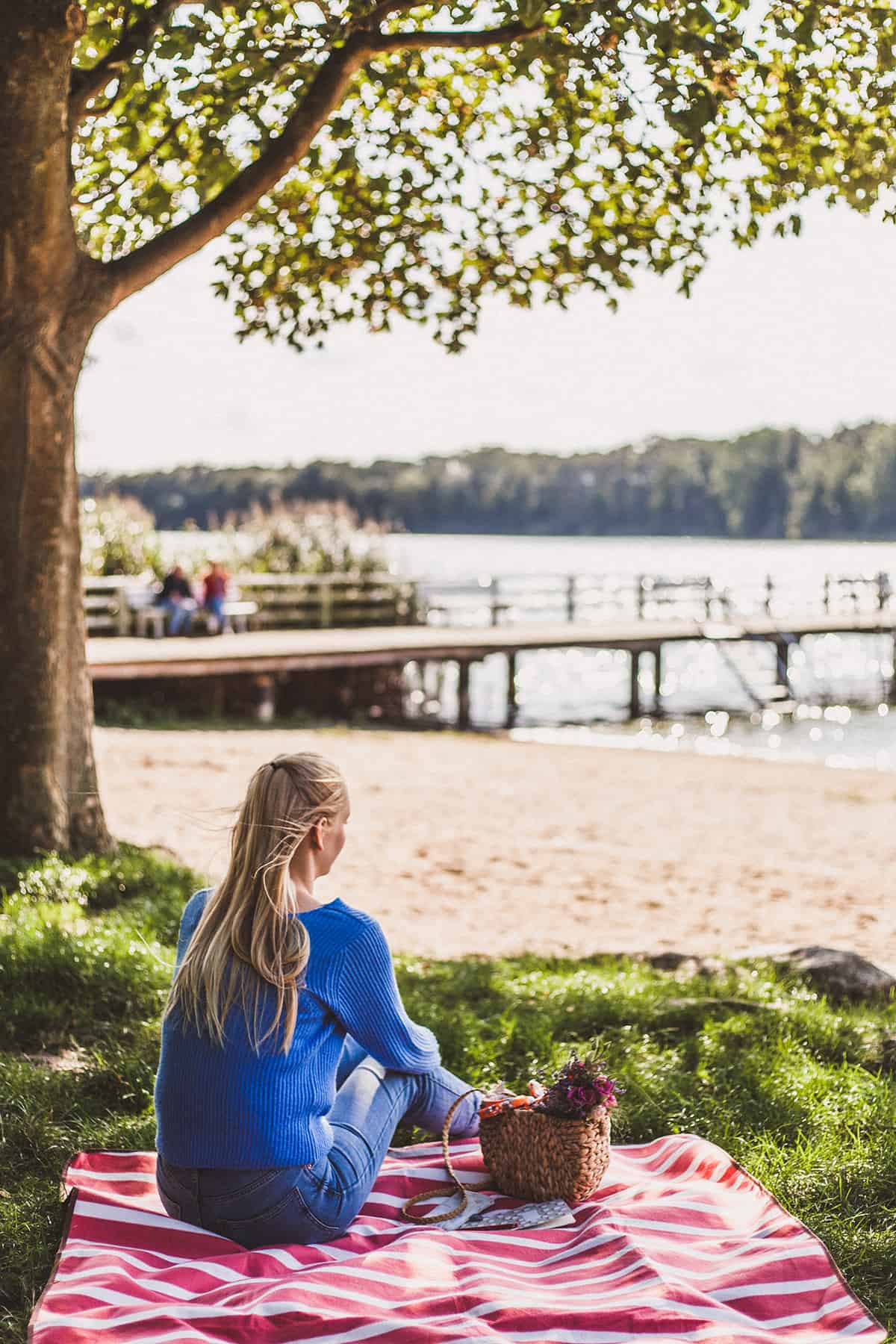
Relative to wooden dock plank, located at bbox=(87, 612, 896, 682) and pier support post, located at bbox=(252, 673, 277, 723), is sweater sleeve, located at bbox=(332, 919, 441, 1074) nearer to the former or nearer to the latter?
wooden dock plank, located at bbox=(87, 612, 896, 682)

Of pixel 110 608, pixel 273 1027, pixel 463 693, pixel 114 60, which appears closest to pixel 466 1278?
pixel 273 1027

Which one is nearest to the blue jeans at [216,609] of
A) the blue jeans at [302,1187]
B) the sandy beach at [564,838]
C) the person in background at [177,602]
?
the person in background at [177,602]

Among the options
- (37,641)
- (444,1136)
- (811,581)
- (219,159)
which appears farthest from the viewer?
(811,581)

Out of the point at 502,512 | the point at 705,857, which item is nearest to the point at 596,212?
the point at 705,857

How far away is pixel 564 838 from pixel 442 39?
6413 mm

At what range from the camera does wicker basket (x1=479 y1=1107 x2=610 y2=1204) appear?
130 inches

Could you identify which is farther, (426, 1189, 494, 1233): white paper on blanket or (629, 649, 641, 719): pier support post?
(629, 649, 641, 719): pier support post

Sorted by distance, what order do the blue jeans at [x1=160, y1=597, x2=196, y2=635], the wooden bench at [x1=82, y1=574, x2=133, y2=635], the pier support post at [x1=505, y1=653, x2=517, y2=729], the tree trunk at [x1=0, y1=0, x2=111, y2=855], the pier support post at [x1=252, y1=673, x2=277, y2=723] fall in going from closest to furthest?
the tree trunk at [x1=0, y1=0, x2=111, y2=855]
the pier support post at [x1=252, y1=673, x2=277, y2=723]
the wooden bench at [x1=82, y1=574, x2=133, y2=635]
the blue jeans at [x1=160, y1=597, x2=196, y2=635]
the pier support post at [x1=505, y1=653, x2=517, y2=729]

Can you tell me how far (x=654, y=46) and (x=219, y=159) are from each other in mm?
3004

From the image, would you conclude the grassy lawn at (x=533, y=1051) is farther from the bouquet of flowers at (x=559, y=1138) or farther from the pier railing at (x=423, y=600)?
the pier railing at (x=423, y=600)

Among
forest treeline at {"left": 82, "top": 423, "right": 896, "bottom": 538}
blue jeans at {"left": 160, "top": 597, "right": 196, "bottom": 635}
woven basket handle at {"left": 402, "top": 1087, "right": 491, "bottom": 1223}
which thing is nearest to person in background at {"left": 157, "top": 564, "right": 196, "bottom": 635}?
blue jeans at {"left": 160, "top": 597, "right": 196, "bottom": 635}

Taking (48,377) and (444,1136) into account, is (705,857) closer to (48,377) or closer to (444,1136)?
(48,377)

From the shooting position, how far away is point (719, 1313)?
2.78m

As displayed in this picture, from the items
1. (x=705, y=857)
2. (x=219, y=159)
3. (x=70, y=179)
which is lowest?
(x=705, y=857)
